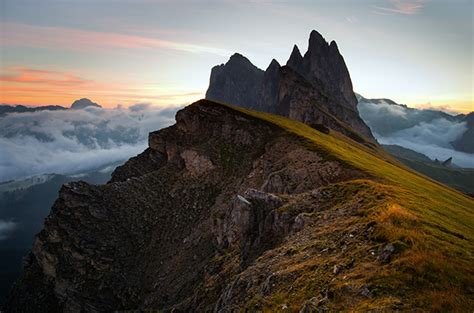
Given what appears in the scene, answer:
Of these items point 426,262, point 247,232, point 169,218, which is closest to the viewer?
point 426,262

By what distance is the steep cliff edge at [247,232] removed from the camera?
22.8m

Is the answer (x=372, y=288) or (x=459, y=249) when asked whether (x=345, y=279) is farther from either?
(x=459, y=249)

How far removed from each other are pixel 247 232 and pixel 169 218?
139 feet

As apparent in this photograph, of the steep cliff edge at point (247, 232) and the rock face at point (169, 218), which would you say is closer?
the steep cliff edge at point (247, 232)

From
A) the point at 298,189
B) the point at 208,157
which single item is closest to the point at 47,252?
the point at 208,157

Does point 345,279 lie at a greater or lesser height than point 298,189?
greater

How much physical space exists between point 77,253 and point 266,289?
206ft

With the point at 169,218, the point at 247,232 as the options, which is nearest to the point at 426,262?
the point at 247,232

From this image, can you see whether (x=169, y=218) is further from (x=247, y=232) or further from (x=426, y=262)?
(x=426, y=262)

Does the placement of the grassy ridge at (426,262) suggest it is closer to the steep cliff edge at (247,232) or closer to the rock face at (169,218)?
the steep cliff edge at (247,232)

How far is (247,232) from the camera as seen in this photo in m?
43.7

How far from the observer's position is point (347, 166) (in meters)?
58.4

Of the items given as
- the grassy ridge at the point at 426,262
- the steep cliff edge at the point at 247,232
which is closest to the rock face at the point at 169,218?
the steep cliff edge at the point at 247,232

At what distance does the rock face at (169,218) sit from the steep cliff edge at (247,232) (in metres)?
0.26
